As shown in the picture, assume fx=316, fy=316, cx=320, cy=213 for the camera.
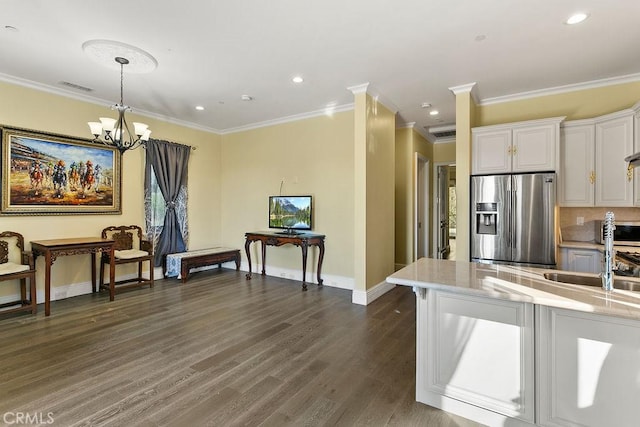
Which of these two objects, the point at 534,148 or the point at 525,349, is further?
the point at 534,148

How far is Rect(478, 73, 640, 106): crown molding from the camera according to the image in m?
3.75

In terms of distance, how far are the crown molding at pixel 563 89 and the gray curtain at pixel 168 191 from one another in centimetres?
505

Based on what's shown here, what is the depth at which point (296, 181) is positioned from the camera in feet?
18.3

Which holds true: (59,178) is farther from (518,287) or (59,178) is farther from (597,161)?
(597,161)

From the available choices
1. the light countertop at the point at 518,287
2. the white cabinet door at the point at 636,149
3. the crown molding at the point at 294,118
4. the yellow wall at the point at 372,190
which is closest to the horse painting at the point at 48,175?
the crown molding at the point at 294,118

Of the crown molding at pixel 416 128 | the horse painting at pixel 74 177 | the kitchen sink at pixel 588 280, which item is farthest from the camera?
the crown molding at pixel 416 128

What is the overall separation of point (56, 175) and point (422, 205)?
6092mm

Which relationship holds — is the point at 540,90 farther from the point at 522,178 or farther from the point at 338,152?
the point at 338,152

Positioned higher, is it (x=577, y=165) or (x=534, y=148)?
(x=534, y=148)

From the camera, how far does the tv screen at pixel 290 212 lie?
5.35 metres

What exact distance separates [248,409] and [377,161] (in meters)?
3.43

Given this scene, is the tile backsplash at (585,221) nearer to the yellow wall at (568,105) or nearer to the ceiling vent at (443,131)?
the yellow wall at (568,105)

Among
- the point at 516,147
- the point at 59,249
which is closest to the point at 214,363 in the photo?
the point at 59,249

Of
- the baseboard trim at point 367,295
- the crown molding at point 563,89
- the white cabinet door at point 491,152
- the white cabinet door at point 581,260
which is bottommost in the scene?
the baseboard trim at point 367,295
